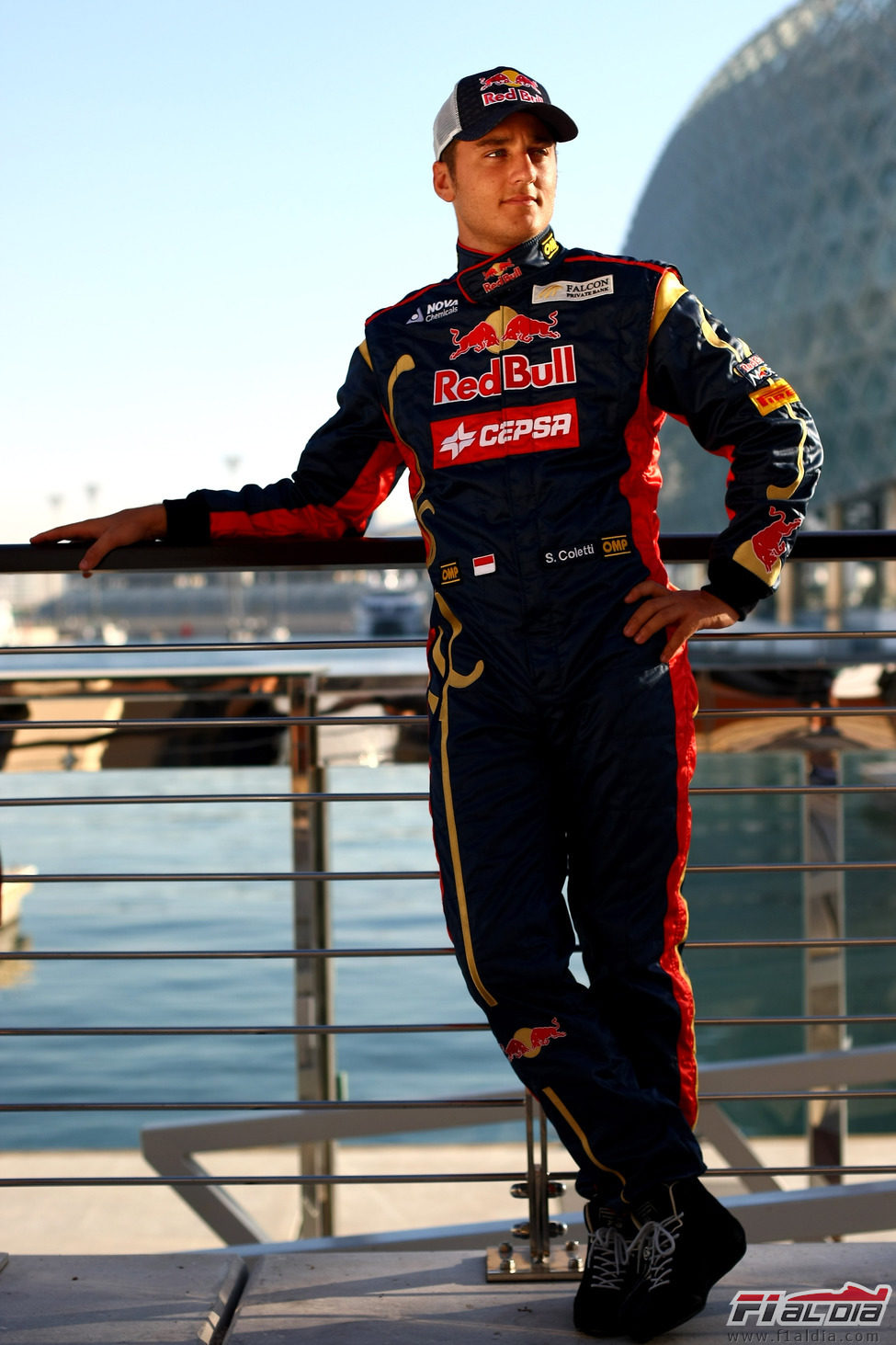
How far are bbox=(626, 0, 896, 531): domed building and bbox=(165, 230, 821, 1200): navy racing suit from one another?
94.3ft

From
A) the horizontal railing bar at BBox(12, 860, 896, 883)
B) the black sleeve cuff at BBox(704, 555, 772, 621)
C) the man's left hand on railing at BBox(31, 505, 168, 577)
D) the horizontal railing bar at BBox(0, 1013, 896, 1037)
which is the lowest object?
the horizontal railing bar at BBox(0, 1013, 896, 1037)

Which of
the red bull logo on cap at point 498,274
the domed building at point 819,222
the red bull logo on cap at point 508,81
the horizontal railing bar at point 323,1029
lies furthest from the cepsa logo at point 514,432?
the domed building at point 819,222

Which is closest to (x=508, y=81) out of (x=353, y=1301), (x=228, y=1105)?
(x=228, y=1105)

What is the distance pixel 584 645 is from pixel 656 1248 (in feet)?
2.37

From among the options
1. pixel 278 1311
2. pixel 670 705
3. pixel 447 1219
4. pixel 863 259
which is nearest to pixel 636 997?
pixel 670 705

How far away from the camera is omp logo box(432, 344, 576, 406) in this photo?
1.59m

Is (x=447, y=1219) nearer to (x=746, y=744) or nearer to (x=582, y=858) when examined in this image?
(x=746, y=744)

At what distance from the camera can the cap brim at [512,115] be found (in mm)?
1609

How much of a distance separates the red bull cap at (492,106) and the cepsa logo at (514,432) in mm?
364

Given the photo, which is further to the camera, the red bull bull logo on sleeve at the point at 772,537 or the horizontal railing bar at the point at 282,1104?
the horizontal railing bar at the point at 282,1104

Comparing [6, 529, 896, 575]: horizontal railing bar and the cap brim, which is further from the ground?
the cap brim

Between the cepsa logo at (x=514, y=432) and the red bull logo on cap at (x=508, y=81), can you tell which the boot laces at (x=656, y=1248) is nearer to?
the cepsa logo at (x=514, y=432)

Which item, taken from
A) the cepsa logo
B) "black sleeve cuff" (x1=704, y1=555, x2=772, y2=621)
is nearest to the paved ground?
"black sleeve cuff" (x1=704, y1=555, x2=772, y2=621)

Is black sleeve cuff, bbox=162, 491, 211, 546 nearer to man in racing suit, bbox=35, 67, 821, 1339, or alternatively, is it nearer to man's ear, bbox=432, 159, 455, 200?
man in racing suit, bbox=35, 67, 821, 1339
